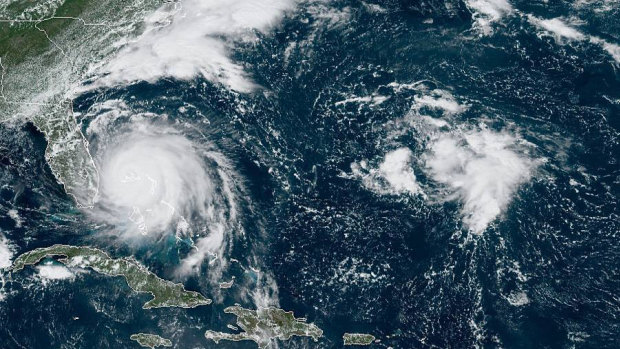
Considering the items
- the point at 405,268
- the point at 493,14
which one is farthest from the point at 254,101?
the point at 493,14

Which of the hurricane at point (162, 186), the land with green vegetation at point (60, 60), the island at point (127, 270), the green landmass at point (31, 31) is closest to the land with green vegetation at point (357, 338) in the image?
the island at point (127, 270)

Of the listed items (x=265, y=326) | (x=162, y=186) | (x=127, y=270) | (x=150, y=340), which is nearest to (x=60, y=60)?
(x=162, y=186)

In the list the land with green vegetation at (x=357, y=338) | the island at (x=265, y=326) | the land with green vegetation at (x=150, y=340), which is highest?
the land with green vegetation at (x=150, y=340)

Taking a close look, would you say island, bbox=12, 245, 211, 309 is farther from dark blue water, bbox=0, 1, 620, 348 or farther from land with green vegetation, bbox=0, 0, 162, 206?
land with green vegetation, bbox=0, 0, 162, 206

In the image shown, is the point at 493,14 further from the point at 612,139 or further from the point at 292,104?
the point at 292,104

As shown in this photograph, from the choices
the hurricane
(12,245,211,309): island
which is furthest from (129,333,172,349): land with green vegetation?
the hurricane

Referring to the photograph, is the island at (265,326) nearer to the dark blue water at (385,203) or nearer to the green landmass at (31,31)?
the dark blue water at (385,203)

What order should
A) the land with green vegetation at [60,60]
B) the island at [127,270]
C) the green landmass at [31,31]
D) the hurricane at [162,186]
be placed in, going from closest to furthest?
the island at [127,270] → the hurricane at [162,186] → the land with green vegetation at [60,60] → the green landmass at [31,31]
